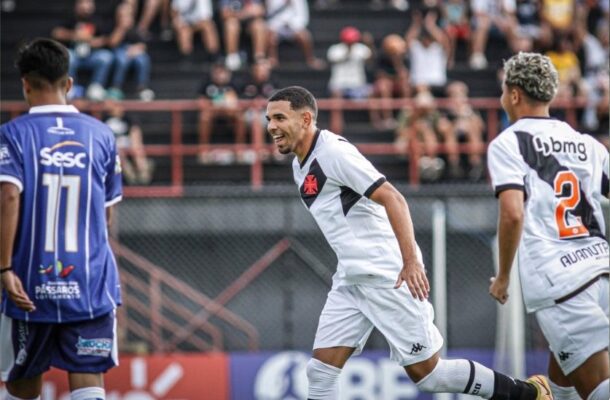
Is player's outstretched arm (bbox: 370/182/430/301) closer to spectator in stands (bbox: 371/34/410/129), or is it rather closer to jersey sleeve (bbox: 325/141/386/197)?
jersey sleeve (bbox: 325/141/386/197)

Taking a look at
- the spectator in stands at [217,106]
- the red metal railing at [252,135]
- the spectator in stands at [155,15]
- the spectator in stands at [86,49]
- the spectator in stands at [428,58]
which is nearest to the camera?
the red metal railing at [252,135]

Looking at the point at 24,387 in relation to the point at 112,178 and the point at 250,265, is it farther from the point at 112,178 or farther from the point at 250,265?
the point at 250,265

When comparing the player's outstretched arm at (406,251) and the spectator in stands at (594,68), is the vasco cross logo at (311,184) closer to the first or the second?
the player's outstretched arm at (406,251)

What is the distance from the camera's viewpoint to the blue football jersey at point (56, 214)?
6812 millimetres

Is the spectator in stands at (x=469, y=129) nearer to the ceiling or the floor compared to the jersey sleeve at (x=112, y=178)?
nearer to the floor

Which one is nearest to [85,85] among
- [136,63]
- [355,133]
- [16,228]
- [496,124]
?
[136,63]

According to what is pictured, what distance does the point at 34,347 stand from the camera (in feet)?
22.4

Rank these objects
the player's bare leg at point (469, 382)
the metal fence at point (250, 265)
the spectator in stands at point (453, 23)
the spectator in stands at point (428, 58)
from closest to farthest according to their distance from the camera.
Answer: the player's bare leg at point (469, 382), the metal fence at point (250, 265), the spectator in stands at point (428, 58), the spectator in stands at point (453, 23)

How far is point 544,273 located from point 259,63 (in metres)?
11.0

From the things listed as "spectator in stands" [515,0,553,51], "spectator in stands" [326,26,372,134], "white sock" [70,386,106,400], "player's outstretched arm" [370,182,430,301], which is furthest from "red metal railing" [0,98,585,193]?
"player's outstretched arm" [370,182,430,301]

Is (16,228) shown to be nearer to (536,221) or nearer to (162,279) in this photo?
(536,221)

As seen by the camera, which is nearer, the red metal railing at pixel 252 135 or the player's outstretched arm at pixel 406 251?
the player's outstretched arm at pixel 406 251

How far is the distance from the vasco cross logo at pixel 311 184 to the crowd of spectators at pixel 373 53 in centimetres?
949

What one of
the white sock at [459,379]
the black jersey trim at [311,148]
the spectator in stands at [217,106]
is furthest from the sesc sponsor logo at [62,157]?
the spectator in stands at [217,106]
